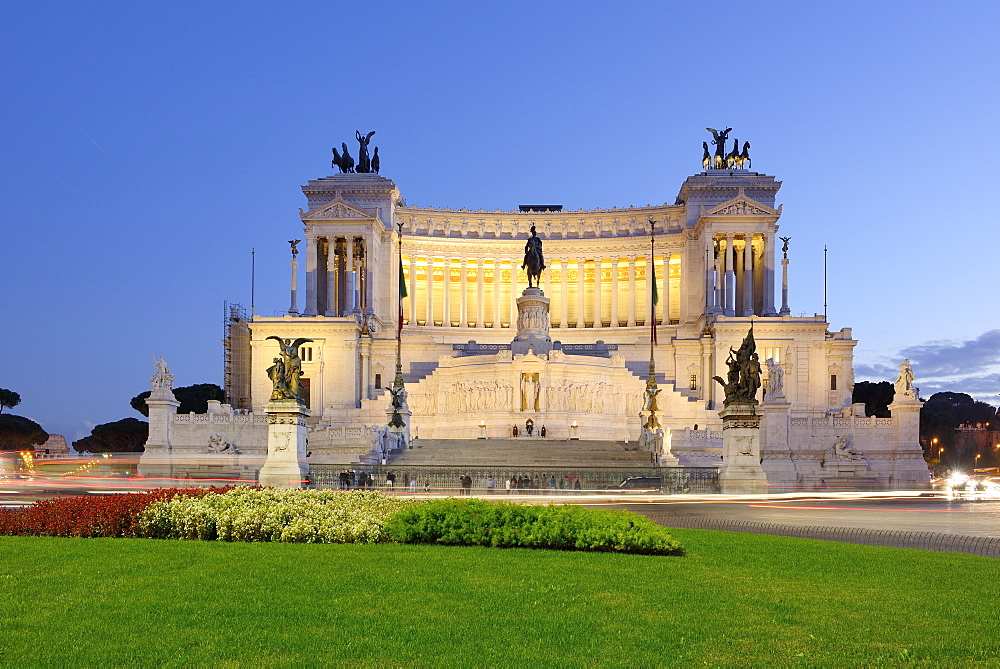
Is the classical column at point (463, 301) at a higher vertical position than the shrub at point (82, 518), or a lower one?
higher

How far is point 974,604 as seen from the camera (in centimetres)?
1116

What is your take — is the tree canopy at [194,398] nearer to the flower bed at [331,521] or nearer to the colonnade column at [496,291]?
the colonnade column at [496,291]

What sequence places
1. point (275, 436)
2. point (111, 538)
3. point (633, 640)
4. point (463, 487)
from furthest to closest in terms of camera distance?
point (463, 487) → point (275, 436) → point (111, 538) → point (633, 640)

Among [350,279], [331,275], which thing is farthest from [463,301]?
[331,275]

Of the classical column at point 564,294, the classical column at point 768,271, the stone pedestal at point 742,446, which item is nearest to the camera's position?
the stone pedestal at point 742,446

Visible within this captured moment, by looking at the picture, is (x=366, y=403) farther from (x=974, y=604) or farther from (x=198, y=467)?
(x=974, y=604)

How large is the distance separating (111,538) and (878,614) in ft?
46.1

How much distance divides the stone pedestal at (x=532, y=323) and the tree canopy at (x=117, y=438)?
53.8 metres

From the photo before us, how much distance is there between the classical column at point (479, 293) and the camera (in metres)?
102

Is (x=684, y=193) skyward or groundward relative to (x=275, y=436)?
skyward

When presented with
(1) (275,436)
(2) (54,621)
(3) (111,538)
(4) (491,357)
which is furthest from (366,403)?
(2) (54,621)

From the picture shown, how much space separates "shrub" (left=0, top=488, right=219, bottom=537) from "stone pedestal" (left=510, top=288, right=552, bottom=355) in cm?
5545

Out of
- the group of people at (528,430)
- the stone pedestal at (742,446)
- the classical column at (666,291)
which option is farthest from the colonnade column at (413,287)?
the stone pedestal at (742,446)

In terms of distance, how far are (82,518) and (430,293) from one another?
267 feet
